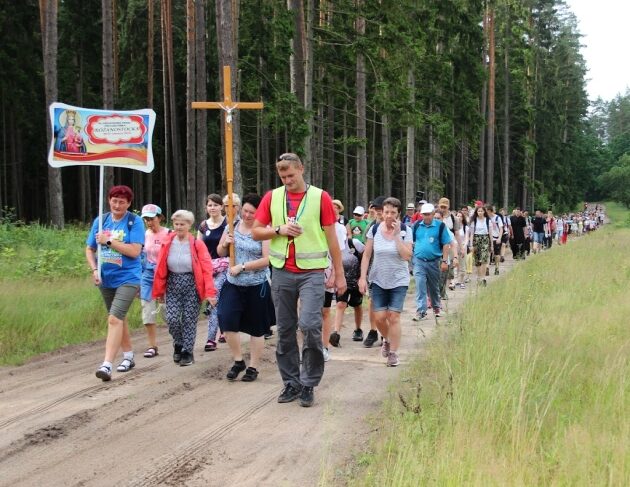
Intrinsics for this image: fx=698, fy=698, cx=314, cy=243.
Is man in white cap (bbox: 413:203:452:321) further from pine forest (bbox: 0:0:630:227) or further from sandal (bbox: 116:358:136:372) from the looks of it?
pine forest (bbox: 0:0:630:227)

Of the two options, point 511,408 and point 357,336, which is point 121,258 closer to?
point 357,336

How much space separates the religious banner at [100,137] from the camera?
7.89 m

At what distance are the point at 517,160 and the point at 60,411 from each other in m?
59.7

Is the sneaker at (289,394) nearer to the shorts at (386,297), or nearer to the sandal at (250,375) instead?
the sandal at (250,375)

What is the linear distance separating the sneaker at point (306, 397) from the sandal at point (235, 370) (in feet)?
4.03

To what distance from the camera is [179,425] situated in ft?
18.7

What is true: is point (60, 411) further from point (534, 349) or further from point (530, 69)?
point (530, 69)

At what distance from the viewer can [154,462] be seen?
482 cm

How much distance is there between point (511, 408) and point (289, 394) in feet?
7.34

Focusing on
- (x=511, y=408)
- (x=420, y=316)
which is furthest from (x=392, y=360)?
(x=420, y=316)

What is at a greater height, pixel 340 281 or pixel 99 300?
pixel 340 281

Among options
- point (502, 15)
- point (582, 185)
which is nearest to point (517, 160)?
point (502, 15)

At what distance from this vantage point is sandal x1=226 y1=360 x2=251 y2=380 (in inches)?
292

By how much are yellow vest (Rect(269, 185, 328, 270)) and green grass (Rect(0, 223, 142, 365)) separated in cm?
413
